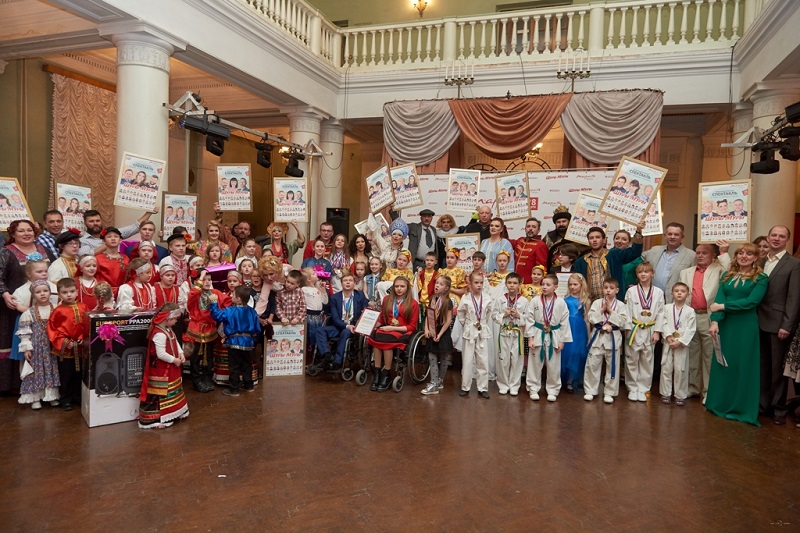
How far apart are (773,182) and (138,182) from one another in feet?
29.7

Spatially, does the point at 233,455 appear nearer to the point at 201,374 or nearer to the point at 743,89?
the point at 201,374

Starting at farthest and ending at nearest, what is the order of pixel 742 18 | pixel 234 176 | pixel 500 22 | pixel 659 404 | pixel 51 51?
pixel 500 22
pixel 742 18
pixel 51 51
pixel 234 176
pixel 659 404

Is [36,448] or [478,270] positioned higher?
[478,270]

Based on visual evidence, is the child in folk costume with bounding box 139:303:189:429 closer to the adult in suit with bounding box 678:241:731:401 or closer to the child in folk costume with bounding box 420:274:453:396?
the child in folk costume with bounding box 420:274:453:396

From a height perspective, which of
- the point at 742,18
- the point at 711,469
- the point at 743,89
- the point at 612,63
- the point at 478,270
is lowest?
the point at 711,469

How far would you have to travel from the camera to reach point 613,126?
364 inches

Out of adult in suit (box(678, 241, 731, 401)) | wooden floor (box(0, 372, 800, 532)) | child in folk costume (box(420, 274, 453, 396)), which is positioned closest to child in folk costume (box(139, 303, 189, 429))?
wooden floor (box(0, 372, 800, 532))

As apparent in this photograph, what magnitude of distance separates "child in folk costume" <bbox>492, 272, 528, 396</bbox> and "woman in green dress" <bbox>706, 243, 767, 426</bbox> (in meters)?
1.87

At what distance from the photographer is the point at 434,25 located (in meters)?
11.2

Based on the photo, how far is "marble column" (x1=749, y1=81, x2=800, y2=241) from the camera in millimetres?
8203

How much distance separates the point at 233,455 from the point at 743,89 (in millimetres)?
9570

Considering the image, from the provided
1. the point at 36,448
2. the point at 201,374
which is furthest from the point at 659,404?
the point at 36,448

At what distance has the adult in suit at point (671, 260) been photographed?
6105 millimetres

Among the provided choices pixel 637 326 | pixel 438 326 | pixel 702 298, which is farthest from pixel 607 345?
pixel 438 326
